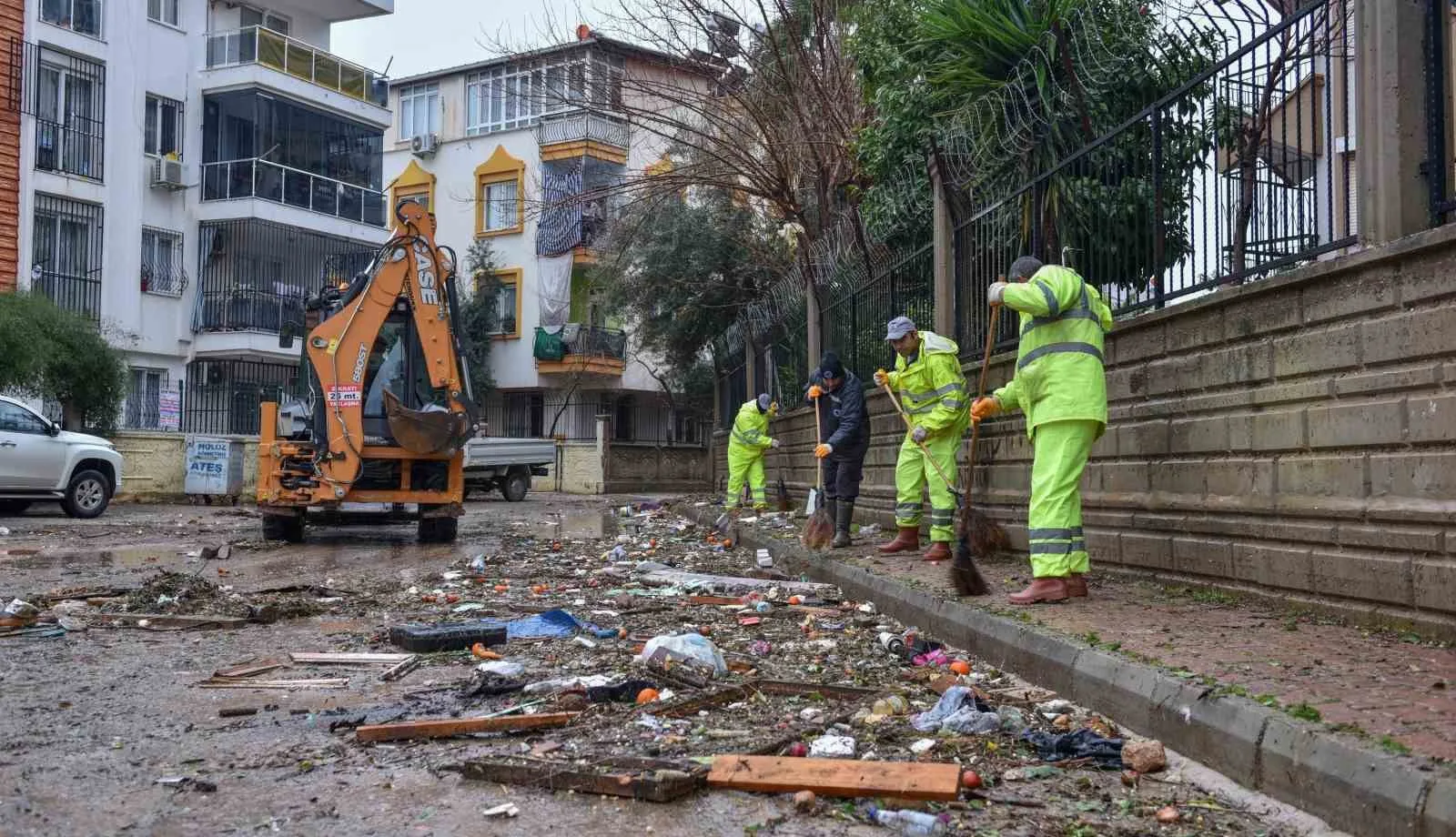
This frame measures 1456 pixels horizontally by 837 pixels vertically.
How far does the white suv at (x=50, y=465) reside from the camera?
16.8m

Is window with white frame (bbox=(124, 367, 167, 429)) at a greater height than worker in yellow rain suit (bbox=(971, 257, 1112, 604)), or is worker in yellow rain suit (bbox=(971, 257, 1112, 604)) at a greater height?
window with white frame (bbox=(124, 367, 167, 429))

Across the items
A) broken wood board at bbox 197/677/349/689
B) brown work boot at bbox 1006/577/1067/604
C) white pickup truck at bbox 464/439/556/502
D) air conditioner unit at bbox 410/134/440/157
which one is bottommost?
broken wood board at bbox 197/677/349/689

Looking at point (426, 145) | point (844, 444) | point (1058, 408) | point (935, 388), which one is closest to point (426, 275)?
point (844, 444)

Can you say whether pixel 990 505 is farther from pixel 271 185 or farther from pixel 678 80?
pixel 271 185

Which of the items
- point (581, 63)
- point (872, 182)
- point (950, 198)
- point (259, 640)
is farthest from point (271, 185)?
point (259, 640)

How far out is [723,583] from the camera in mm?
8844

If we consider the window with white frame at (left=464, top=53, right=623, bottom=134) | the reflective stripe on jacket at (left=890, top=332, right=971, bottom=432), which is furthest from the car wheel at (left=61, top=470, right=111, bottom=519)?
the reflective stripe on jacket at (left=890, top=332, right=971, bottom=432)

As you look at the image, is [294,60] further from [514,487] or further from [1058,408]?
[1058,408]

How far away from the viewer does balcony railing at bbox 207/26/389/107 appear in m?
28.9

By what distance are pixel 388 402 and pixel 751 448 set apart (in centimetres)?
542

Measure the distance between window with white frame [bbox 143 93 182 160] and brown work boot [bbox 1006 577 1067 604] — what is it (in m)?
26.5

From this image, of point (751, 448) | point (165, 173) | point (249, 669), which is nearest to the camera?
point (249, 669)

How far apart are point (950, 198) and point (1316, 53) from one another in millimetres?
4786

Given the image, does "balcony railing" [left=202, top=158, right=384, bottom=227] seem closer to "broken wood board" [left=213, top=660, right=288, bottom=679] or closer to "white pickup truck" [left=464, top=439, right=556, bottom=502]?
"white pickup truck" [left=464, top=439, right=556, bottom=502]
